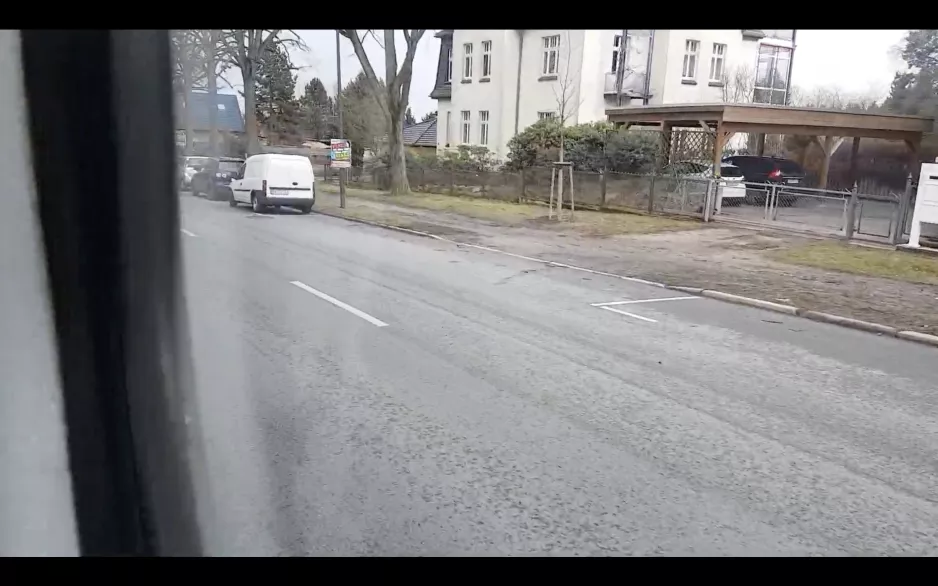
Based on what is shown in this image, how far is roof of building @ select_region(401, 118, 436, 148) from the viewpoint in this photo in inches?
251

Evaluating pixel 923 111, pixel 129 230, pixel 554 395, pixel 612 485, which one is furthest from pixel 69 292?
pixel 923 111

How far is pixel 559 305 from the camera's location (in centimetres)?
612

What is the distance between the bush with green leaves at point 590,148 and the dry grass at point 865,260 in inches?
132

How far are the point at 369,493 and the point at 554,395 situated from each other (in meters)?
1.47

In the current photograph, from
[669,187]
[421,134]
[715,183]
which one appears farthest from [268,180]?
[669,187]

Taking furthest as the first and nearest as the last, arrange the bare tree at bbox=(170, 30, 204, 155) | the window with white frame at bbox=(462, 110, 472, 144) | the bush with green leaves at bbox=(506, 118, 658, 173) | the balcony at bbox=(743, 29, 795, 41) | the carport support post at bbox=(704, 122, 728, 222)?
the carport support post at bbox=(704, 122, 728, 222) → the bush with green leaves at bbox=(506, 118, 658, 173) → the window with white frame at bbox=(462, 110, 472, 144) → the bare tree at bbox=(170, 30, 204, 155) → the balcony at bbox=(743, 29, 795, 41)

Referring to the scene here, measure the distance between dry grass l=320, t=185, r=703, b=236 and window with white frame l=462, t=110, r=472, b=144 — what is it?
6.62 feet

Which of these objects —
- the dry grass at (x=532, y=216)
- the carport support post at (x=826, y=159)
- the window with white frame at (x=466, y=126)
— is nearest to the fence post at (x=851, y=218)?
the carport support post at (x=826, y=159)

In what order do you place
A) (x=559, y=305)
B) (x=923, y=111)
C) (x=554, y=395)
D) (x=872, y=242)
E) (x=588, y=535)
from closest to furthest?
(x=588, y=535)
(x=923, y=111)
(x=554, y=395)
(x=559, y=305)
(x=872, y=242)

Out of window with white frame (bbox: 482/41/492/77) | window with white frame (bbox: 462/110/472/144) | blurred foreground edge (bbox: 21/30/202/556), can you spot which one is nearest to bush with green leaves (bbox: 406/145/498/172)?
window with white frame (bbox: 462/110/472/144)

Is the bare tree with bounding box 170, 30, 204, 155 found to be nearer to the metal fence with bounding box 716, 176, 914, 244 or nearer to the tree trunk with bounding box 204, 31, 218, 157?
the tree trunk with bounding box 204, 31, 218, 157

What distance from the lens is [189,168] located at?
1.83 meters
